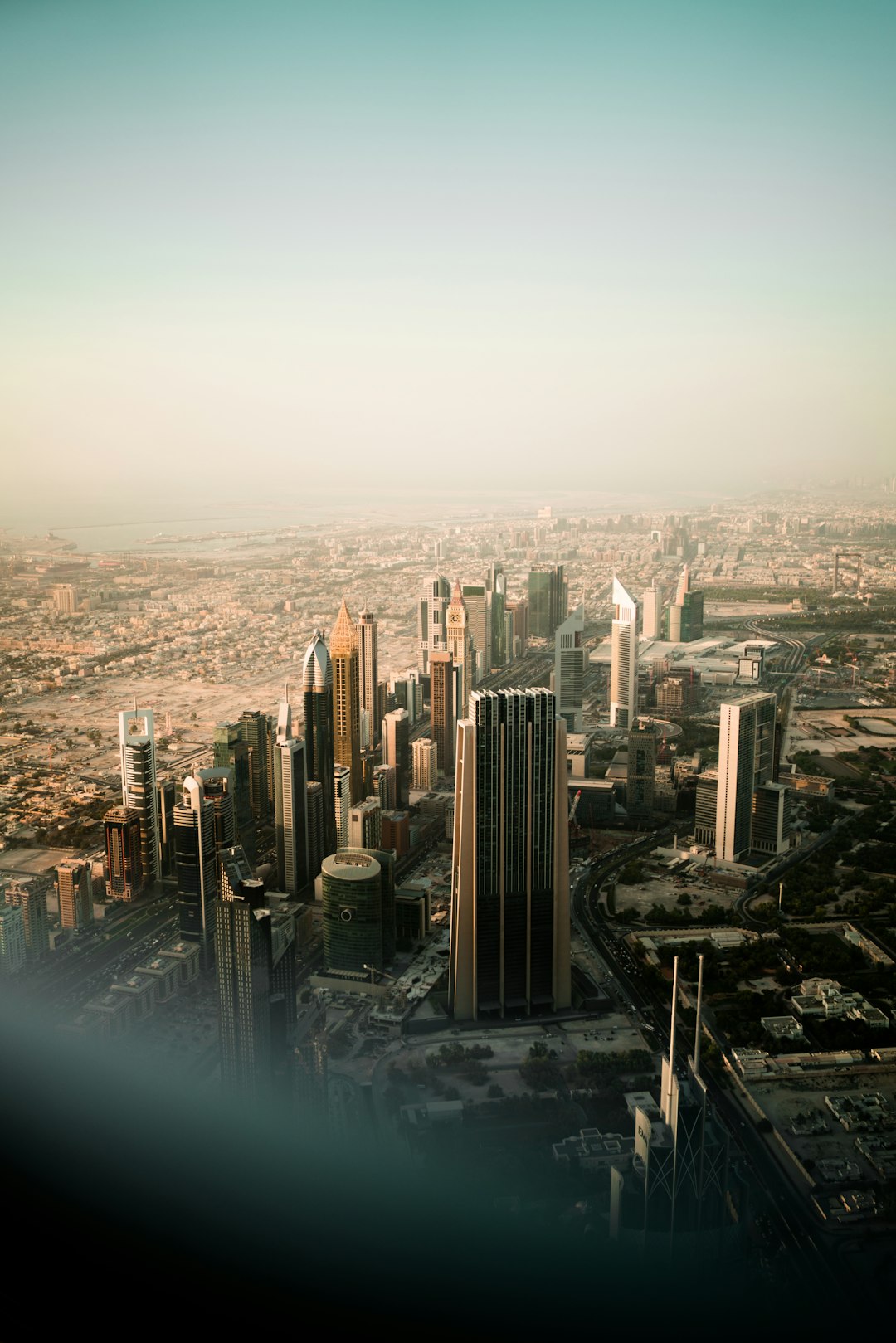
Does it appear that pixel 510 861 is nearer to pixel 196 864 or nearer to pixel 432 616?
pixel 196 864

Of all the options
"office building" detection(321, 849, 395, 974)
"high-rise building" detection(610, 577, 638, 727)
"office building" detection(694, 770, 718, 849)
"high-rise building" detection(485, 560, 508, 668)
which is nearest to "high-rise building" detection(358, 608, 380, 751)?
"high-rise building" detection(485, 560, 508, 668)

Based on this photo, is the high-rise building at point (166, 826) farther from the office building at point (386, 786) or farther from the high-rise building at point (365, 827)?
→ the office building at point (386, 786)

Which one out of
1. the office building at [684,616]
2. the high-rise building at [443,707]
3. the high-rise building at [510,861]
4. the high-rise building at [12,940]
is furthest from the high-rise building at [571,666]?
Result: the high-rise building at [12,940]

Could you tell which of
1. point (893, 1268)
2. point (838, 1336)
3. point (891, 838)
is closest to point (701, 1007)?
point (893, 1268)

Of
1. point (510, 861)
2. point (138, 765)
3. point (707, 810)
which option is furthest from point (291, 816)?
point (707, 810)

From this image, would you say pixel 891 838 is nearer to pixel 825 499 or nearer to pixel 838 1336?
pixel 825 499
